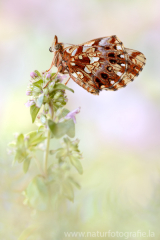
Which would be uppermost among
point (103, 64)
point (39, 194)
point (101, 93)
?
point (101, 93)

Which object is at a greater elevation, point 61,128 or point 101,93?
point 101,93

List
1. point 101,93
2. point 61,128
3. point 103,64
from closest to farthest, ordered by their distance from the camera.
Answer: point 61,128 < point 103,64 < point 101,93

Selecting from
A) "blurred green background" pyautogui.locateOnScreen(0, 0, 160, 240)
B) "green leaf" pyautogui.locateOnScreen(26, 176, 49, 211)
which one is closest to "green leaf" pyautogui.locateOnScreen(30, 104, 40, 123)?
"green leaf" pyautogui.locateOnScreen(26, 176, 49, 211)

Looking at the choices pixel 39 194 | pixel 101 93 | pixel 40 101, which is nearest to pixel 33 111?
pixel 40 101

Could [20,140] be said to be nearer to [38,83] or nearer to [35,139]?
[35,139]

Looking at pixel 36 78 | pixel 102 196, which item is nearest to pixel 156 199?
pixel 102 196

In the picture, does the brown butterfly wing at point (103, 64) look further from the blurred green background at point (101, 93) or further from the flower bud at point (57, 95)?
the blurred green background at point (101, 93)

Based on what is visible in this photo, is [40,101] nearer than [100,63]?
Yes

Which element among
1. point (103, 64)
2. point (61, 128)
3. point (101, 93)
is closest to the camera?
point (61, 128)
